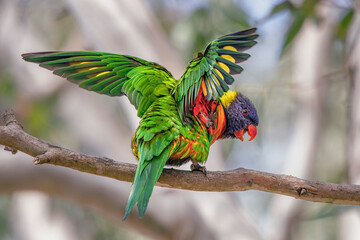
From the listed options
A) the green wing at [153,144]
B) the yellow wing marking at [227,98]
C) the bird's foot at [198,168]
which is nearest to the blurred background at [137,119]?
the yellow wing marking at [227,98]

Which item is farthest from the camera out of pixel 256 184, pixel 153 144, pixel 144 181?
pixel 256 184

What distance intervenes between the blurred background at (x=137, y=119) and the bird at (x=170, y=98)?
797 millimetres

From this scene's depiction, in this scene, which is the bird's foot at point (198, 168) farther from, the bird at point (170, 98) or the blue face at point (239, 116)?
the blue face at point (239, 116)

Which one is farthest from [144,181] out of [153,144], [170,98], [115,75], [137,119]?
[137,119]

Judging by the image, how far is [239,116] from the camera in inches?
80.1

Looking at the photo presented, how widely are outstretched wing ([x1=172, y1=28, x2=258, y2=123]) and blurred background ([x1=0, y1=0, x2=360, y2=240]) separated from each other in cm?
113

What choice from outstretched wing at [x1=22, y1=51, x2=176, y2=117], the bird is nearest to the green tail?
the bird

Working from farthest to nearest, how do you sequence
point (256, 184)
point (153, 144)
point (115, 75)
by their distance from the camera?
point (115, 75) → point (256, 184) → point (153, 144)

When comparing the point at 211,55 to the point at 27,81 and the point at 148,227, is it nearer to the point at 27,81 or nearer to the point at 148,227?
the point at 148,227

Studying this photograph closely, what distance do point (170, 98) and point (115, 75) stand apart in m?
0.28

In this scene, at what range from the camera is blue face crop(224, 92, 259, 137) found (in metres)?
2.03

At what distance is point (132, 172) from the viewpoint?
1571 millimetres

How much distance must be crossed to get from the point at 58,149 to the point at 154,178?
0.31 meters

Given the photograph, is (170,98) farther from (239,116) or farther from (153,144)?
(239,116)
